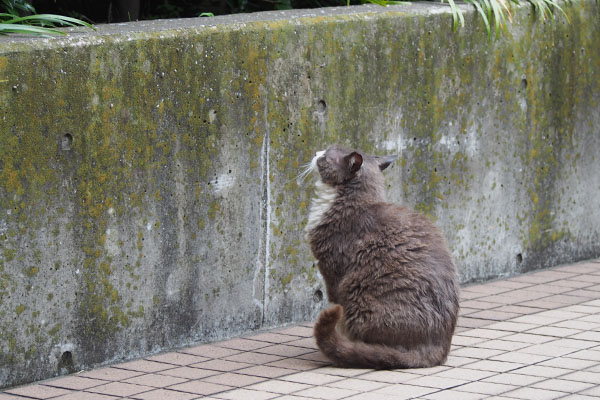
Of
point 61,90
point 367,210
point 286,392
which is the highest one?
Result: point 61,90

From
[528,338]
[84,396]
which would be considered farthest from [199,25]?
[528,338]

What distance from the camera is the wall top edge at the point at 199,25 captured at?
5180 millimetres

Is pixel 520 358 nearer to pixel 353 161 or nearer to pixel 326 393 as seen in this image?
pixel 326 393

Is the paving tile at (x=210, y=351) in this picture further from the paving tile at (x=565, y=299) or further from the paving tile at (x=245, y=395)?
the paving tile at (x=565, y=299)

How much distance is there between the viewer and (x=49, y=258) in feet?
17.1

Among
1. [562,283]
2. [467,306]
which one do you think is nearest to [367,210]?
[467,306]

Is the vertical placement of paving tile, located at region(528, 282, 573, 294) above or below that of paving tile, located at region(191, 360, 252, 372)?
above

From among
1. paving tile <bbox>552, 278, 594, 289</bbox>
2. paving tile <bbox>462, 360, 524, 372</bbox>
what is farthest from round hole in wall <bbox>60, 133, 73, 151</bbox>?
paving tile <bbox>552, 278, 594, 289</bbox>

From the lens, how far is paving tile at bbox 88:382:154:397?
5.02 metres

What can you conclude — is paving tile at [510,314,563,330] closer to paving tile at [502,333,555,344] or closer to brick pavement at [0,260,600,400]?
brick pavement at [0,260,600,400]

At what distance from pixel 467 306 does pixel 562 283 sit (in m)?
1.05

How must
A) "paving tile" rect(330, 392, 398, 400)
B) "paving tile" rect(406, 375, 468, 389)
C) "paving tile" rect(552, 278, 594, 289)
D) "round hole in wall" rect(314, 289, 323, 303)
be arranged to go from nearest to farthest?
1. "paving tile" rect(330, 392, 398, 400)
2. "paving tile" rect(406, 375, 468, 389)
3. "round hole in wall" rect(314, 289, 323, 303)
4. "paving tile" rect(552, 278, 594, 289)

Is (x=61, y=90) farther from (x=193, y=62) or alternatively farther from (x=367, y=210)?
(x=367, y=210)

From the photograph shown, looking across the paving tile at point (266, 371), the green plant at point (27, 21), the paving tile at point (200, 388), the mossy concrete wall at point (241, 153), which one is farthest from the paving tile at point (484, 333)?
the green plant at point (27, 21)
